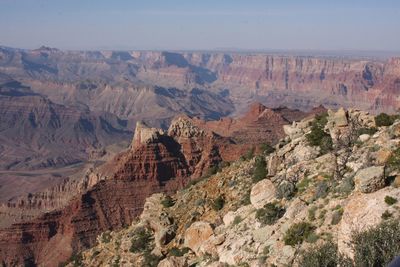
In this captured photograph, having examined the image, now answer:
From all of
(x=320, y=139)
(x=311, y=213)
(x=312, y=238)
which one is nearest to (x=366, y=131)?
(x=320, y=139)

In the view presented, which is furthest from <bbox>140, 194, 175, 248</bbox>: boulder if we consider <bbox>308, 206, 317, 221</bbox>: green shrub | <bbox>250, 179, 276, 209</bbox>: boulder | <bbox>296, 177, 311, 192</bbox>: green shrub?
<bbox>308, 206, 317, 221</bbox>: green shrub

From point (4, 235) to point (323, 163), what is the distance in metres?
60.2

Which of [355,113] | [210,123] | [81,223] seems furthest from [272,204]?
[210,123]

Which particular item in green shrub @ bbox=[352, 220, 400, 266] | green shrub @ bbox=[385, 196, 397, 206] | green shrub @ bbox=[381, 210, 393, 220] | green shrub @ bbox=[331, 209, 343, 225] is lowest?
green shrub @ bbox=[331, 209, 343, 225]

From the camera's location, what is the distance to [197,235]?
2838cm

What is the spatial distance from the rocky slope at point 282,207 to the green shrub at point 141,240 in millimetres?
62

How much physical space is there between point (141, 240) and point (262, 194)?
386 inches

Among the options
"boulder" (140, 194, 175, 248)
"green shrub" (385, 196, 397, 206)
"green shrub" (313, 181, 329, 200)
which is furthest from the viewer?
"boulder" (140, 194, 175, 248)

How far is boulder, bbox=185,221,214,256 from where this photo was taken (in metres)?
27.7

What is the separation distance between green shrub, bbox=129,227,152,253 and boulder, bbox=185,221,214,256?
5202 mm

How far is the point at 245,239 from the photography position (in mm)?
24250

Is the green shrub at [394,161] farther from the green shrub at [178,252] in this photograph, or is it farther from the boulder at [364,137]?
the green shrub at [178,252]

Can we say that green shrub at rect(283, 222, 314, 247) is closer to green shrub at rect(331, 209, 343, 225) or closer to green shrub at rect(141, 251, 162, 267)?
green shrub at rect(331, 209, 343, 225)

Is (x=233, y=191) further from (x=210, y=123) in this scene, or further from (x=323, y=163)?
Answer: (x=210, y=123)
